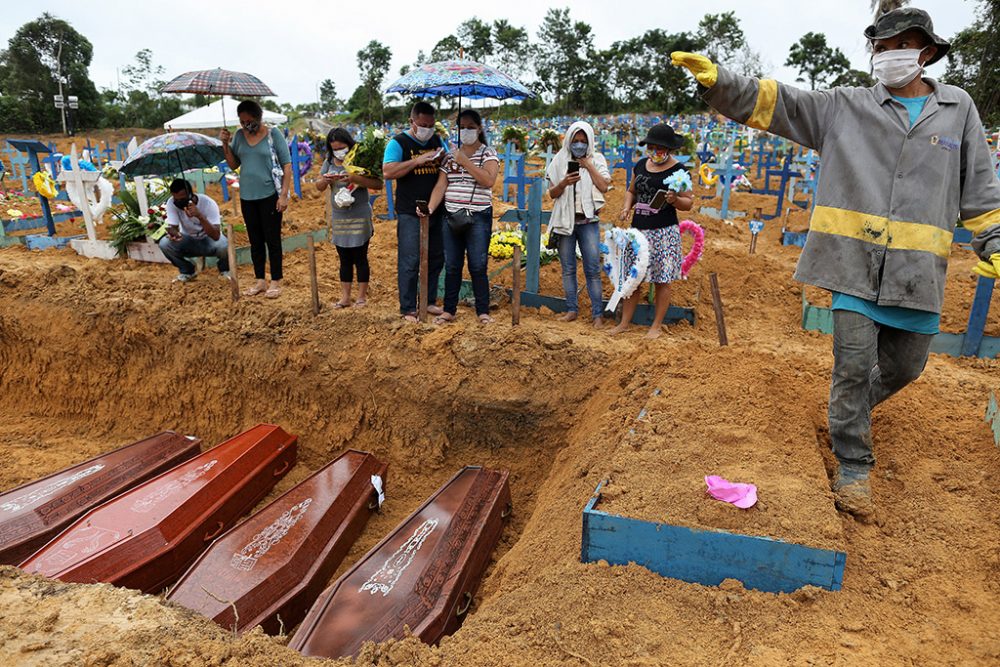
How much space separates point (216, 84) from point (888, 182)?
614 cm

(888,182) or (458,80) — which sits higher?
(458,80)

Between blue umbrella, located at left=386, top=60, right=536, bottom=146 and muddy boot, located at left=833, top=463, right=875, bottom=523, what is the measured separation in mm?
3868

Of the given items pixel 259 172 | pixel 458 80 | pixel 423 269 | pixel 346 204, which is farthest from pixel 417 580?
pixel 259 172

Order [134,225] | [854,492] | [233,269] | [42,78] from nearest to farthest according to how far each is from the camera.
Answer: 1. [854,492]
2. [233,269]
3. [134,225]
4. [42,78]

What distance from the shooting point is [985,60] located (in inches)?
1015

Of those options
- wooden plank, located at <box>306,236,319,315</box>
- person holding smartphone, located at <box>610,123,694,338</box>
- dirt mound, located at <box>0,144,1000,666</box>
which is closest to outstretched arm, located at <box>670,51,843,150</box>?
dirt mound, located at <box>0,144,1000,666</box>

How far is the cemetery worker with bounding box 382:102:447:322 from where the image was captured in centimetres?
528

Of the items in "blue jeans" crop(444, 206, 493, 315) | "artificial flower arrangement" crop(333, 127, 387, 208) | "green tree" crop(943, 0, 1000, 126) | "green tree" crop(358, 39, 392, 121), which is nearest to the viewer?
"blue jeans" crop(444, 206, 493, 315)

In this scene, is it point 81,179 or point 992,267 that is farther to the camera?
point 81,179

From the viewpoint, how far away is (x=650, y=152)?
532 centimetres

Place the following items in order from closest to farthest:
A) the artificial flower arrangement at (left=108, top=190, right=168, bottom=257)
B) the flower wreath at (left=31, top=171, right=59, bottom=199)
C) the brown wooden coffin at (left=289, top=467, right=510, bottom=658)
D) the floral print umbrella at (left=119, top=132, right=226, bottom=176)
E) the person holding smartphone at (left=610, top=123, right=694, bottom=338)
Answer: the brown wooden coffin at (left=289, top=467, right=510, bottom=658) < the person holding smartphone at (left=610, top=123, right=694, bottom=338) < the floral print umbrella at (left=119, top=132, right=226, bottom=176) < the artificial flower arrangement at (left=108, top=190, right=168, bottom=257) < the flower wreath at (left=31, top=171, right=59, bottom=199)

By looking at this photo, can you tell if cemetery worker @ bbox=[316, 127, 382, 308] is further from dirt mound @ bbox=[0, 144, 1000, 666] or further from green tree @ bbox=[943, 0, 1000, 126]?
green tree @ bbox=[943, 0, 1000, 126]

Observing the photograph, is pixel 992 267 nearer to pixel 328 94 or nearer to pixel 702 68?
pixel 702 68

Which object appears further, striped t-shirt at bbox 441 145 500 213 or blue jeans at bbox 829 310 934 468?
striped t-shirt at bbox 441 145 500 213
